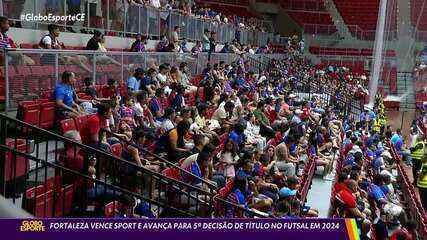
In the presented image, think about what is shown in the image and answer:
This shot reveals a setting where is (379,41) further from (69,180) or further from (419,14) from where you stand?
(69,180)

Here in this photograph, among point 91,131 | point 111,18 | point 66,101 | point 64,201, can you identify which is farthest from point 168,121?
point 111,18

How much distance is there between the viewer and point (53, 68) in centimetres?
839

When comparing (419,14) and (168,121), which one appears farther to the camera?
(419,14)

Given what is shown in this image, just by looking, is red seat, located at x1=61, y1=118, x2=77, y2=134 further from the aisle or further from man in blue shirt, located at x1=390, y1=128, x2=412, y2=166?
man in blue shirt, located at x1=390, y1=128, x2=412, y2=166

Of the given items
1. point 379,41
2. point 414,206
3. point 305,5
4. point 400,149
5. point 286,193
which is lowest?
point 400,149

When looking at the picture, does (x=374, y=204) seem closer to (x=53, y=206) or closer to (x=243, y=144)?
(x=243, y=144)

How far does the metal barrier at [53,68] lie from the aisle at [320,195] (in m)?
4.14

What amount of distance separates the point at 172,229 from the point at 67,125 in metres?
3.78

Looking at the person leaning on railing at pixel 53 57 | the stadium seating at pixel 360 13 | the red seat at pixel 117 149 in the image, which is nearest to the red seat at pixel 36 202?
the red seat at pixel 117 149

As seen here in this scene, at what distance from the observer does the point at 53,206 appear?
19.1ft

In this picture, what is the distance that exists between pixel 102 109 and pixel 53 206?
1.51 m

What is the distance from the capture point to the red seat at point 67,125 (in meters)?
6.93

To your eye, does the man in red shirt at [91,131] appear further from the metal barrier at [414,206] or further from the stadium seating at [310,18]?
the stadium seating at [310,18]

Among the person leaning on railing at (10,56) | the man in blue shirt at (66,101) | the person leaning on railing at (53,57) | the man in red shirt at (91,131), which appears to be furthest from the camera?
the person leaning on railing at (53,57)
